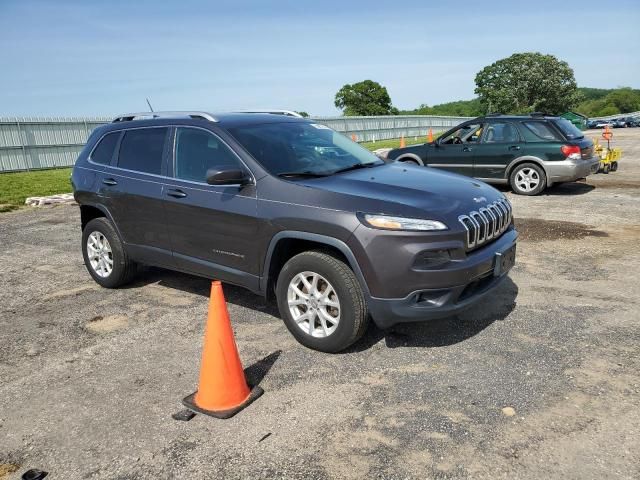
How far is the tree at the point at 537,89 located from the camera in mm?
69750

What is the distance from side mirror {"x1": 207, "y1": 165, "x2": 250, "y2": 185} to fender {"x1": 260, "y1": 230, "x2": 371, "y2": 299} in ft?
1.81

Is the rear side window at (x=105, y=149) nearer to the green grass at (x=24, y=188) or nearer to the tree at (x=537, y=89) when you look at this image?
the green grass at (x=24, y=188)

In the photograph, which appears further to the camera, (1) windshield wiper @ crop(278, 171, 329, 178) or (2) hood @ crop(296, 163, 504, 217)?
(1) windshield wiper @ crop(278, 171, 329, 178)

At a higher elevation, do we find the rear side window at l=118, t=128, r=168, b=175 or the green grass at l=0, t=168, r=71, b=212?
the rear side window at l=118, t=128, r=168, b=175

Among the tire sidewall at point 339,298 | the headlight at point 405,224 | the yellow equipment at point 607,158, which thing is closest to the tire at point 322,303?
the tire sidewall at point 339,298

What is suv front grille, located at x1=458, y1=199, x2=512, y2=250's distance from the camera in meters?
3.82

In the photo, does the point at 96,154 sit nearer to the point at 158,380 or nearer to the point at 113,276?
the point at 113,276

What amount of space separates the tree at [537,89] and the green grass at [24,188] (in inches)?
2459

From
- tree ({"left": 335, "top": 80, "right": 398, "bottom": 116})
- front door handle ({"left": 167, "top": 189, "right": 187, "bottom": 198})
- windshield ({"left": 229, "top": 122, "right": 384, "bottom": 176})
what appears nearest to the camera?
windshield ({"left": 229, "top": 122, "right": 384, "bottom": 176})

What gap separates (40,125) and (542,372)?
81.1 ft

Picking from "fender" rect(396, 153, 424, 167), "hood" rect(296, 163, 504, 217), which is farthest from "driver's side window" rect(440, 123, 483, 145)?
"hood" rect(296, 163, 504, 217)

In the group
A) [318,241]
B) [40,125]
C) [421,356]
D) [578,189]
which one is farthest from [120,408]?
[40,125]

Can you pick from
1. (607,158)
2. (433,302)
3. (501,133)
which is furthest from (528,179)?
(433,302)

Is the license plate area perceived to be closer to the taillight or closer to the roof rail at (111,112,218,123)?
the roof rail at (111,112,218,123)
